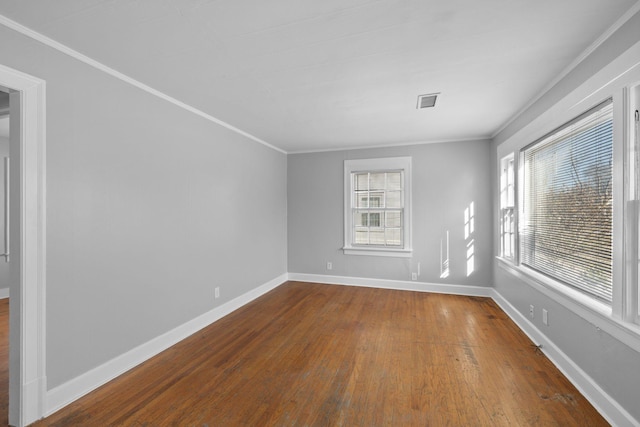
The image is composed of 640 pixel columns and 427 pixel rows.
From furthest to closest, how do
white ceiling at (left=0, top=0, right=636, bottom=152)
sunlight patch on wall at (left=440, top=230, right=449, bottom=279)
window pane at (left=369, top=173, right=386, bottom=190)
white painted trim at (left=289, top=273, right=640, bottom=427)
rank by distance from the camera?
window pane at (left=369, top=173, right=386, bottom=190) → sunlight patch on wall at (left=440, top=230, right=449, bottom=279) → white painted trim at (left=289, top=273, right=640, bottom=427) → white ceiling at (left=0, top=0, right=636, bottom=152)

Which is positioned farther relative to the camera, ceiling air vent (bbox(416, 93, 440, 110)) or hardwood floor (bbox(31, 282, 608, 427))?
ceiling air vent (bbox(416, 93, 440, 110))

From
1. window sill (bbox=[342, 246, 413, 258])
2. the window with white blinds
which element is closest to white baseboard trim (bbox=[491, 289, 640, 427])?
the window with white blinds

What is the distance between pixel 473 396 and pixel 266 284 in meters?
3.37

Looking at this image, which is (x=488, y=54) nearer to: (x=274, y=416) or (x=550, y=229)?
(x=550, y=229)

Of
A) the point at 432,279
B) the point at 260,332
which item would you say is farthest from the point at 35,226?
the point at 432,279

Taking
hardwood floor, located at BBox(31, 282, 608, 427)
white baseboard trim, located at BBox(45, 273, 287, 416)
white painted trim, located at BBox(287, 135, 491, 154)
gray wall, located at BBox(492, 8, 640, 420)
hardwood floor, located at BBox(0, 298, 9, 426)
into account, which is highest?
white painted trim, located at BBox(287, 135, 491, 154)

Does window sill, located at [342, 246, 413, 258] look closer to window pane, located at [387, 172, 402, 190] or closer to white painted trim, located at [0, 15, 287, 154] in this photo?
window pane, located at [387, 172, 402, 190]

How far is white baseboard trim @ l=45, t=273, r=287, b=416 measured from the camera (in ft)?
6.50

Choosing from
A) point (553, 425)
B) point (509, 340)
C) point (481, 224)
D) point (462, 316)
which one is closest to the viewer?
point (553, 425)

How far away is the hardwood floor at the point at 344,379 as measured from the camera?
6.23ft

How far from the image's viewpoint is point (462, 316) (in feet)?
12.1

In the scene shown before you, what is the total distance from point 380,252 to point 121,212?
385 cm

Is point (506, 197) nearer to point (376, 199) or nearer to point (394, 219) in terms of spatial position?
point (394, 219)

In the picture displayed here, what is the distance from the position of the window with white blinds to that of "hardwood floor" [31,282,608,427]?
33.2 inches
